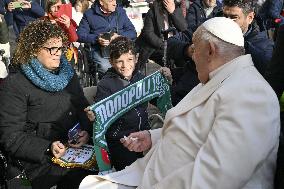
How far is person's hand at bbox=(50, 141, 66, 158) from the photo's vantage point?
3.07m

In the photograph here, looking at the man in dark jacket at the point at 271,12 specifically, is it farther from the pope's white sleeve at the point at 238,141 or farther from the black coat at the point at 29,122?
the pope's white sleeve at the point at 238,141

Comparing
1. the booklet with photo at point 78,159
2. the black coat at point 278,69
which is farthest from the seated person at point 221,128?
the black coat at point 278,69

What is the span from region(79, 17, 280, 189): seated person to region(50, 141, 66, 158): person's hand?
84 centimetres

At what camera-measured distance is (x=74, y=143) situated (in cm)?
326

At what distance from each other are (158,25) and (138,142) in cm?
358

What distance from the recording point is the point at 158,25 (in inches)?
239

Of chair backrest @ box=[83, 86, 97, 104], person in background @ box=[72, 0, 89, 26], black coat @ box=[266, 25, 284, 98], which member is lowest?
person in background @ box=[72, 0, 89, 26]

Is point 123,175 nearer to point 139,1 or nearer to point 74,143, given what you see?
point 74,143

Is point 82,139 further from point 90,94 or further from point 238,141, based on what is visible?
point 238,141

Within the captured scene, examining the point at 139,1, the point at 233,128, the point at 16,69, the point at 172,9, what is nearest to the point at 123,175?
the point at 233,128

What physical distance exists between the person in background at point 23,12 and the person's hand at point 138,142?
193 inches

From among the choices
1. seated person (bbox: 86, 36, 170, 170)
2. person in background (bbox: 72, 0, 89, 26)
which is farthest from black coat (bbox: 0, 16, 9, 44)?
seated person (bbox: 86, 36, 170, 170)

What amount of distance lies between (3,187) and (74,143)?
2.04 feet

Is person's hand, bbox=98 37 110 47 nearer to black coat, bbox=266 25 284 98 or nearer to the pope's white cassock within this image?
black coat, bbox=266 25 284 98
